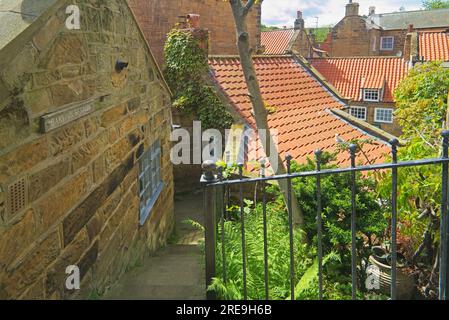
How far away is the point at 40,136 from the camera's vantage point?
96.7 inches

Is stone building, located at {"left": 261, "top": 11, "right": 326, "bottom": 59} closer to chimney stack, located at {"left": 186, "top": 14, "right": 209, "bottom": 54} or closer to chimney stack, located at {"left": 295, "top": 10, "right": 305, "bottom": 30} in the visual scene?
chimney stack, located at {"left": 295, "top": 10, "right": 305, "bottom": 30}

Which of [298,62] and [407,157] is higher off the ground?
[298,62]

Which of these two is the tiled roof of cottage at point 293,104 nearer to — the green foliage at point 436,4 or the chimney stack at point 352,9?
the chimney stack at point 352,9

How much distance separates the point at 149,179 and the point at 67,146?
3.43m

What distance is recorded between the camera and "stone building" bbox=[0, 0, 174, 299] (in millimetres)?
2186

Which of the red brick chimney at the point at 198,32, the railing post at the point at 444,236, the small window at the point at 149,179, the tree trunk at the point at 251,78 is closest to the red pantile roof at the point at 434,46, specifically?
the red brick chimney at the point at 198,32

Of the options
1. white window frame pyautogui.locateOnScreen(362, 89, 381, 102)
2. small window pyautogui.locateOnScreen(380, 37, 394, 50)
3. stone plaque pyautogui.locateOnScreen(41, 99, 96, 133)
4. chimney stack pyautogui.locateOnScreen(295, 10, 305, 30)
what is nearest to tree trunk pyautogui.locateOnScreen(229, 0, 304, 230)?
stone plaque pyautogui.locateOnScreen(41, 99, 96, 133)

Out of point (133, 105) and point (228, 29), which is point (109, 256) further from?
point (228, 29)

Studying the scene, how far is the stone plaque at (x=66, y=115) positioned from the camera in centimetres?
251

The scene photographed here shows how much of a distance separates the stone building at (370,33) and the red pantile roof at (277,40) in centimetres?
942

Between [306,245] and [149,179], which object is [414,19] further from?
[306,245]

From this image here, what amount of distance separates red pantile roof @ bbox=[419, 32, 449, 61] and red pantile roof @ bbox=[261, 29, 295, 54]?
8.98 metres

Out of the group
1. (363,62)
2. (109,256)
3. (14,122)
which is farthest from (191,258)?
(363,62)

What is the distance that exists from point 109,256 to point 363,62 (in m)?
24.8
